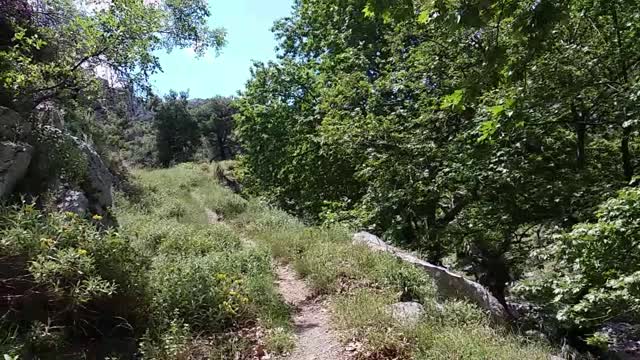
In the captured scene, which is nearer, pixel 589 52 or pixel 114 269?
pixel 114 269

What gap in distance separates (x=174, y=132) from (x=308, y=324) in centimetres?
3828

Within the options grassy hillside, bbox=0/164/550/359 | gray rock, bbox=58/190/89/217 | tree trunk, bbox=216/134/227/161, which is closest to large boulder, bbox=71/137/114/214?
gray rock, bbox=58/190/89/217

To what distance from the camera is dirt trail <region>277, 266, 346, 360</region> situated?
5141mm

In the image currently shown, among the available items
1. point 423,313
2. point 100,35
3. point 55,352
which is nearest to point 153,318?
point 55,352

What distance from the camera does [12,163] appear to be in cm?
618

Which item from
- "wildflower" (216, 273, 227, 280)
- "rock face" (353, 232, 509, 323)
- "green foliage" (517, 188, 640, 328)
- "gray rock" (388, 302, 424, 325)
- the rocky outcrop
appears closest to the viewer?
"gray rock" (388, 302, 424, 325)

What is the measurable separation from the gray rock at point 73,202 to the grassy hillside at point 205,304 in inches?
49.0

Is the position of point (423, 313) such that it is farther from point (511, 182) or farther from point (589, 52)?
point (589, 52)

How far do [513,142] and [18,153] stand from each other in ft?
28.1

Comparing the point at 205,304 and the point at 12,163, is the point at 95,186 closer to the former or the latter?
the point at 12,163

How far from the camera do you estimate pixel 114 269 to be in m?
4.91

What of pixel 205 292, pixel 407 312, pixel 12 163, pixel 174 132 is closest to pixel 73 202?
pixel 12 163

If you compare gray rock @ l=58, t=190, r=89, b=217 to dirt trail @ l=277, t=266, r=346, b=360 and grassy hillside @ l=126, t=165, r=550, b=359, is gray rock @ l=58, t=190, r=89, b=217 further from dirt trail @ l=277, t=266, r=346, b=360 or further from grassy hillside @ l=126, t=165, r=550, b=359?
dirt trail @ l=277, t=266, r=346, b=360

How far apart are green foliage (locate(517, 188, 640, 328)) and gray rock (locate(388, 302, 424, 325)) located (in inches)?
79.3
